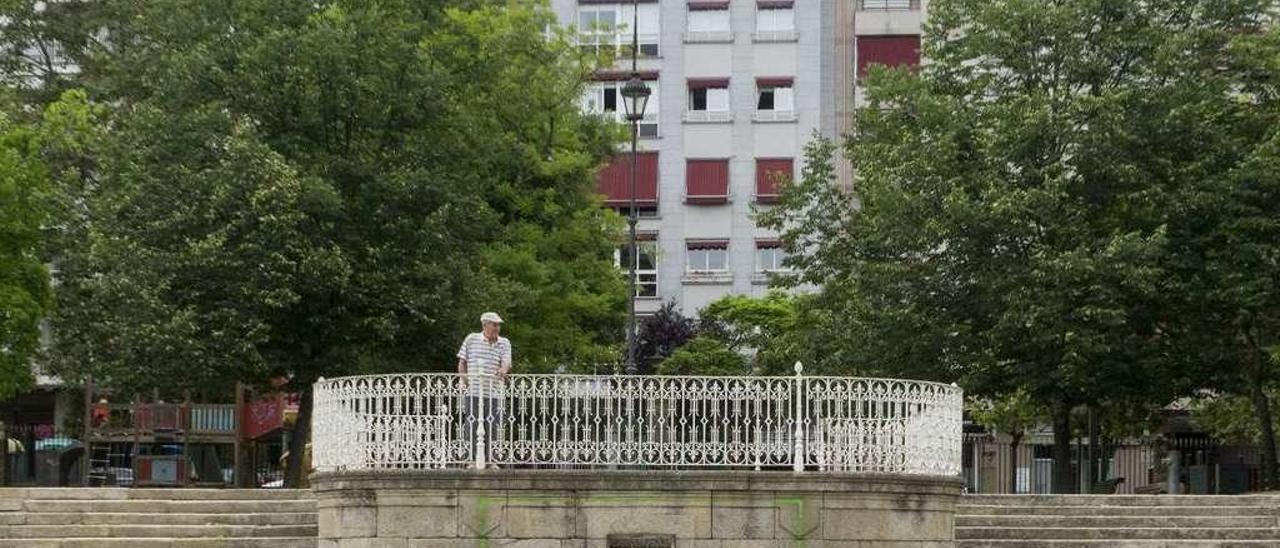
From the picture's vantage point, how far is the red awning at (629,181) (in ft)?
210

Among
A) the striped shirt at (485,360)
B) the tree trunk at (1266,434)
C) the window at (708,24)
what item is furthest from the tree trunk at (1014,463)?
the striped shirt at (485,360)

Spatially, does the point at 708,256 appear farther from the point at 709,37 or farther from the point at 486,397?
the point at 486,397

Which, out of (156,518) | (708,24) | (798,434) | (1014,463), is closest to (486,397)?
(798,434)

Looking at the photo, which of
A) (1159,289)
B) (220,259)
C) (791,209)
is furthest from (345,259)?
(1159,289)

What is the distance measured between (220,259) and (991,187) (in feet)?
39.0

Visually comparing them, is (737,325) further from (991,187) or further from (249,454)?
(991,187)

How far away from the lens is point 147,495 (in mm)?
29641

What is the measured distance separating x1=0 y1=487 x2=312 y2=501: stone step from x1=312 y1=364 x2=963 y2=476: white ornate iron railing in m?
4.21

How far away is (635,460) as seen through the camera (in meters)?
25.5

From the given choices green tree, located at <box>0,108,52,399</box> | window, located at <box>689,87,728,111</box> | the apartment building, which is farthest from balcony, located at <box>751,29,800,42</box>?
green tree, located at <box>0,108,52,399</box>

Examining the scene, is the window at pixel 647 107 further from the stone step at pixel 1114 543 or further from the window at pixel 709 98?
the stone step at pixel 1114 543

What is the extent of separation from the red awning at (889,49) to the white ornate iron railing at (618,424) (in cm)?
3826

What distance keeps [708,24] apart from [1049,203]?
1037 inches

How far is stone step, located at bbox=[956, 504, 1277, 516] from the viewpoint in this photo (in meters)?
29.9
